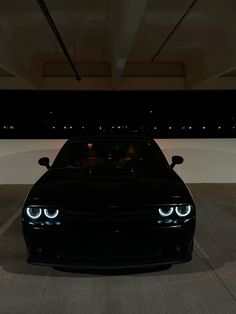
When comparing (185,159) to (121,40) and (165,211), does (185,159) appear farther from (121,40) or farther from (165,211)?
(165,211)

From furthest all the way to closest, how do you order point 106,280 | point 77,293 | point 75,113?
point 75,113
point 106,280
point 77,293

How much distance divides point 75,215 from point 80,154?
1.69 meters

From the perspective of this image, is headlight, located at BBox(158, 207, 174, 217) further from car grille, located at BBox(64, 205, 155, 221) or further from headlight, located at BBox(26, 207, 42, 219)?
headlight, located at BBox(26, 207, 42, 219)

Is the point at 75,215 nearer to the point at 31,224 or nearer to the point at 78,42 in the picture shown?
the point at 31,224

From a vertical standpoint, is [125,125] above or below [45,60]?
below

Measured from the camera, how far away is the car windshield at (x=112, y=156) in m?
4.94

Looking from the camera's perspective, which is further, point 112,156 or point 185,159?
point 185,159

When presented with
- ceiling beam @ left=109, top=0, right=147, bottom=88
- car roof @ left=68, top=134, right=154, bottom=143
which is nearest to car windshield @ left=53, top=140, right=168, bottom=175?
car roof @ left=68, top=134, right=154, bottom=143

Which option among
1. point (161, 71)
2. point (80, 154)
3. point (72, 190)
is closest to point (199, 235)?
point (80, 154)

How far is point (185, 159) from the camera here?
11.4 m

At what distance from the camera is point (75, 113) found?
14570mm

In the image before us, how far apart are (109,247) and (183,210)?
77 centimetres

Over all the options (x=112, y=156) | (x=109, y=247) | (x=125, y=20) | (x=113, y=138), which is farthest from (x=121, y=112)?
(x=109, y=247)

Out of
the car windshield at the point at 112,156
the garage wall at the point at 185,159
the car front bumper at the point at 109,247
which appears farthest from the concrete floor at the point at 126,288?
the garage wall at the point at 185,159
